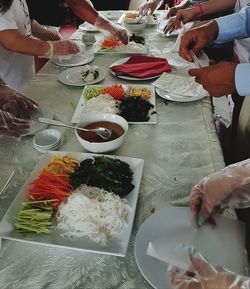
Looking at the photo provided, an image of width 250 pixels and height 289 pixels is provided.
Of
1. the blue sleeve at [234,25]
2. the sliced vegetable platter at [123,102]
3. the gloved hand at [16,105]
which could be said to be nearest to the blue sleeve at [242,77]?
the sliced vegetable platter at [123,102]

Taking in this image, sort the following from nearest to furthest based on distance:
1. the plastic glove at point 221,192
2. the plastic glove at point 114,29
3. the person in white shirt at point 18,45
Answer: the plastic glove at point 221,192 → the person in white shirt at point 18,45 → the plastic glove at point 114,29

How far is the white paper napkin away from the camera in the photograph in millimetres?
1375

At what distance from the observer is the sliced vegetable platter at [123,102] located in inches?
48.4

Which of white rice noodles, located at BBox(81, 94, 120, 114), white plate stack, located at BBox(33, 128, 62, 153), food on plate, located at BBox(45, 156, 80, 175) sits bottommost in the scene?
white rice noodles, located at BBox(81, 94, 120, 114)

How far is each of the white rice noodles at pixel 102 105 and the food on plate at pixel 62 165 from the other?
1.00 feet

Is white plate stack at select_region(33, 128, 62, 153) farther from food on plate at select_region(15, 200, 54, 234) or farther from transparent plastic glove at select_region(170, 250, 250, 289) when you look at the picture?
transparent plastic glove at select_region(170, 250, 250, 289)

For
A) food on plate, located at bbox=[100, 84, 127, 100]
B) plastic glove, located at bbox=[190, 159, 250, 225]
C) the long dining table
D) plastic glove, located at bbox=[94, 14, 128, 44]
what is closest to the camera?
the long dining table

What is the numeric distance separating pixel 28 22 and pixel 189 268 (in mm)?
1763

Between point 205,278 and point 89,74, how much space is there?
1.20 metres

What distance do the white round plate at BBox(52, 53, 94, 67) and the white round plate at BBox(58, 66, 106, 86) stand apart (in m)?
0.09

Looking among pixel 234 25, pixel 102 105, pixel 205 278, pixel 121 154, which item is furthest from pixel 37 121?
pixel 234 25

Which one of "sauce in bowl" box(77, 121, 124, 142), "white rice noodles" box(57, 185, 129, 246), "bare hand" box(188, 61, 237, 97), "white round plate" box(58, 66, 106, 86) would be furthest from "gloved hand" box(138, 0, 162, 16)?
"white rice noodles" box(57, 185, 129, 246)

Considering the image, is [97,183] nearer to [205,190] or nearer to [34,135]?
[205,190]

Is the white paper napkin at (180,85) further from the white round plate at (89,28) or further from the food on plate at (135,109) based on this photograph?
the white round plate at (89,28)
